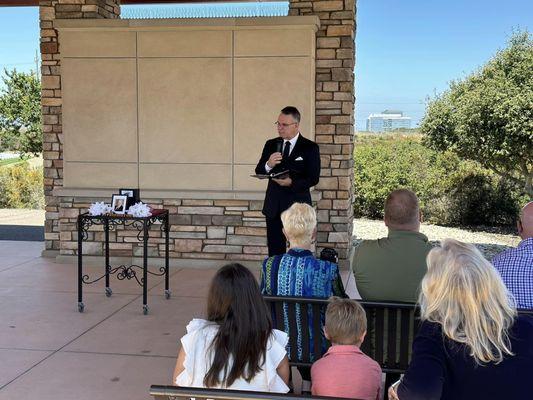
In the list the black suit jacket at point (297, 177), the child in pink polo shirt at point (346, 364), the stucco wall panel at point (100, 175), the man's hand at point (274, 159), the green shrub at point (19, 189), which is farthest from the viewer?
the green shrub at point (19, 189)

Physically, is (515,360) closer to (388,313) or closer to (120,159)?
(388,313)

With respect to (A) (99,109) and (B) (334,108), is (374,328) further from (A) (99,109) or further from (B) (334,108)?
(A) (99,109)

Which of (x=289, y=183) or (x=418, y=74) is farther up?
(x=418, y=74)

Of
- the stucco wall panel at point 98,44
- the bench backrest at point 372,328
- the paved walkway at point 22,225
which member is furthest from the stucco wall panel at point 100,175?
the bench backrest at point 372,328

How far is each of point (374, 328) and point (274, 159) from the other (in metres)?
2.53

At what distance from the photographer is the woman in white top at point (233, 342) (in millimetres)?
2326

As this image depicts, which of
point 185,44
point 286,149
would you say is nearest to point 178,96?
point 185,44

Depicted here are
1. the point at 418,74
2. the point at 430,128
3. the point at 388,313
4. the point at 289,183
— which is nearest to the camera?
the point at 388,313

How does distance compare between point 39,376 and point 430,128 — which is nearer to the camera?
point 39,376

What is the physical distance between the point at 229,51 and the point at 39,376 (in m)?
4.46

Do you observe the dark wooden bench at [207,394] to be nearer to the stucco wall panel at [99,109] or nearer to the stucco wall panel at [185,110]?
the stucco wall panel at [185,110]

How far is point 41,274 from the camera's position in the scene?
7.11 meters

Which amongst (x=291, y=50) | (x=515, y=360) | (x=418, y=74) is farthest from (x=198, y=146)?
(x=418, y=74)

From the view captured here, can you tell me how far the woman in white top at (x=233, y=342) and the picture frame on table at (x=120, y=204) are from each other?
11.4ft
